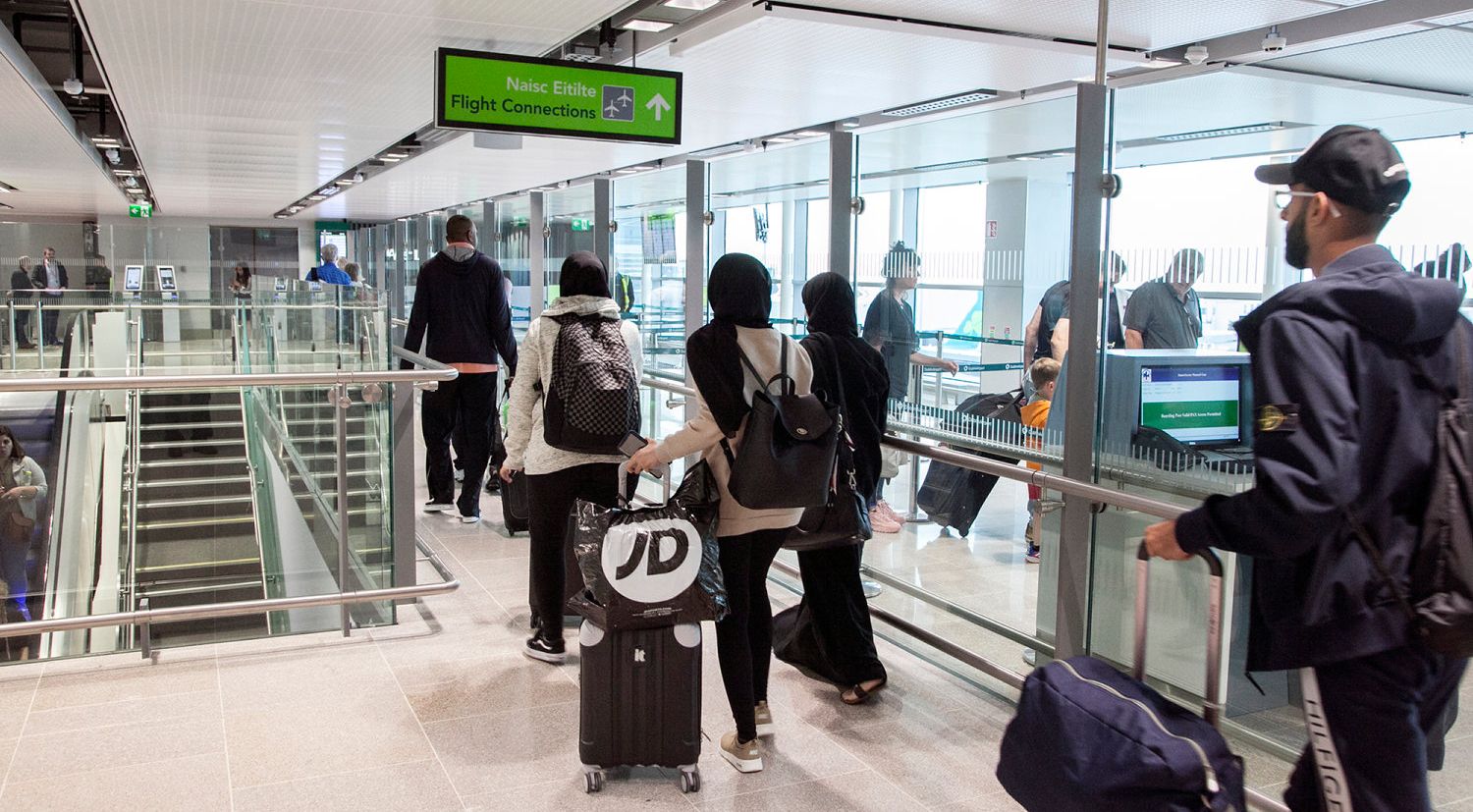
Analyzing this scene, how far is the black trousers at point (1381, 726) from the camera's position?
1817mm

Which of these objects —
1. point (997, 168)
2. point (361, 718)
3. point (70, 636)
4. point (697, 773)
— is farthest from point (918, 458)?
point (70, 636)

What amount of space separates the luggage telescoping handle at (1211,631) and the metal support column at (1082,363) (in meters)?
1.41

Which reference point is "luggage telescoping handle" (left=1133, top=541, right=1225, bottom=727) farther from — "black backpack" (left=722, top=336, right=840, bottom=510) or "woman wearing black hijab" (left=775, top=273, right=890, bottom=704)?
"woman wearing black hijab" (left=775, top=273, right=890, bottom=704)

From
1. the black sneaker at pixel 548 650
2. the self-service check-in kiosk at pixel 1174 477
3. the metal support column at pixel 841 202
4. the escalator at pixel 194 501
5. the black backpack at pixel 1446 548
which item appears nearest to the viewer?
the black backpack at pixel 1446 548

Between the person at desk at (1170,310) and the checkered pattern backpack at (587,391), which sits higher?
the person at desk at (1170,310)

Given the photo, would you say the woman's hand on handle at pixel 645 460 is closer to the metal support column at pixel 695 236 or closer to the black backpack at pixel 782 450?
the black backpack at pixel 782 450

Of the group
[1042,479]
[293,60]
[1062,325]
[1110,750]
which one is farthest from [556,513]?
[293,60]

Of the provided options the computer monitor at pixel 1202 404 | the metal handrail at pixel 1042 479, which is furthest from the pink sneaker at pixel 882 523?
the computer monitor at pixel 1202 404

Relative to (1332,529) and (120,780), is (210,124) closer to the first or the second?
(120,780)

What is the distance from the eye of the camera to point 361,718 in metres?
3.75

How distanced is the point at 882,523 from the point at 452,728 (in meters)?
1.94

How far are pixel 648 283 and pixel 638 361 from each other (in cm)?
450

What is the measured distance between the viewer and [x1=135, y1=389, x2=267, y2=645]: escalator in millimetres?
6984

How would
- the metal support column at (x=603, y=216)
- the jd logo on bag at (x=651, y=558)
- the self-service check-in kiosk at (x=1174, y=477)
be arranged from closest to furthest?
the jd logo on bag at (x=651, y=558)
the self-service check-in kiosk at (x=1174, y=477)
the metal support column at (x=603, y=216)
